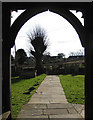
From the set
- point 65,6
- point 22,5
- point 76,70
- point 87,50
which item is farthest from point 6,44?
point 76,70

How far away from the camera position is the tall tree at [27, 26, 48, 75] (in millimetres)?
24047

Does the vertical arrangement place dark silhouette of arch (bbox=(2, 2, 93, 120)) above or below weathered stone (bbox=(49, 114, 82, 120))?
above

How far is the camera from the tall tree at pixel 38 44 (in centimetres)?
2405

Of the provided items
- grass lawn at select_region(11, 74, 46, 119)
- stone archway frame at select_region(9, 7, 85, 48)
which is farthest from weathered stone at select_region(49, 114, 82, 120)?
stone archway frame at select_region(9, 7, 85, 48)

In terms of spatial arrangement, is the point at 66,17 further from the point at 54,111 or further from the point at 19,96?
the point at 19,96

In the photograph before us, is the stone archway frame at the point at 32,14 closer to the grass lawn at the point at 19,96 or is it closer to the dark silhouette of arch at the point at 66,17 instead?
the dark silhouette of arch at the point at 66,17

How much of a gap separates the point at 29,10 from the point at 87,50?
164 cm

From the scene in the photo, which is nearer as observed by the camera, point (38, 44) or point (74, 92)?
point (74, 92)

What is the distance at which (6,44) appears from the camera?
3197 millimetres

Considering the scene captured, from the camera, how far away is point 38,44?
24312 mm

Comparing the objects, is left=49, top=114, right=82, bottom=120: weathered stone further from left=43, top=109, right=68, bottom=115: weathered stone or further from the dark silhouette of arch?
the dark silhouette of arch

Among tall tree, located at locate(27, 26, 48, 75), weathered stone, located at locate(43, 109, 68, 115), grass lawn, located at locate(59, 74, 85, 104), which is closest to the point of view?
weathered stone, located at locate(43, 109, 68, 115)

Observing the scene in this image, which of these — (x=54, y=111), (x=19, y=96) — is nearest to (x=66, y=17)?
(x=54, y=111)

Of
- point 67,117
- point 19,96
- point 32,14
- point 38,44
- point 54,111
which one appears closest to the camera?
point 32,14
